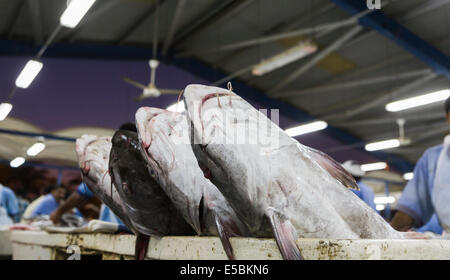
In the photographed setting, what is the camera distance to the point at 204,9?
33.9 ft

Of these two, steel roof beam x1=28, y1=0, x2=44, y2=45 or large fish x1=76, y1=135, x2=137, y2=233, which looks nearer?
large fish x1=76, y1=135, x2=137, y2=233

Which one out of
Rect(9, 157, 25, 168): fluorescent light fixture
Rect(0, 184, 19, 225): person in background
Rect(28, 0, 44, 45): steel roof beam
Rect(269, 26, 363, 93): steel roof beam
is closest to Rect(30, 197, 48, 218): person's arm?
Rect(0, 184, 19, 225): person in background

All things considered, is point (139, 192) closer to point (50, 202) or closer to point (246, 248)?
A: point (246, 248)

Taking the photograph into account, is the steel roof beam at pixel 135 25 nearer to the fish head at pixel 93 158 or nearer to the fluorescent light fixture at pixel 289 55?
the fluorescent light fixture at pixel 289 55

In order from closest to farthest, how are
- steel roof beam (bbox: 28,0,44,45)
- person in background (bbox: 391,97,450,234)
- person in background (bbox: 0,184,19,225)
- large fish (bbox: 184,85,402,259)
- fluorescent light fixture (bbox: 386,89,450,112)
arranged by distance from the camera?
1. large fish (bbox: 184,85,402,259)
2. person in background (bbox: 391,97,450,234)
3. person in background (bbox: 0,184,19,225)
4. fluorescent light fixture (bbox: 386,89,450,112)
5. steel roof beam (bbox: 28,0,44,45)

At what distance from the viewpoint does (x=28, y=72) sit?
759 centimetres

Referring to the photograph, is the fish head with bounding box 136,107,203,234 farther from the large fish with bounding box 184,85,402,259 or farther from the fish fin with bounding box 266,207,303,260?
the fish fin with bounding box 266,207,303,260

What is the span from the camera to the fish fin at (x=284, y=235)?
0.81 m

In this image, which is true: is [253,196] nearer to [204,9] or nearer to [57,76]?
[204,9]

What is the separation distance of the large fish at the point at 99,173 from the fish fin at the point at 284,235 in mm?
716

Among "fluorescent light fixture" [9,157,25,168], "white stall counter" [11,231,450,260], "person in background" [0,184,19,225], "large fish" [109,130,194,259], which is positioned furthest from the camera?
"person in background" [0,184,19,225]

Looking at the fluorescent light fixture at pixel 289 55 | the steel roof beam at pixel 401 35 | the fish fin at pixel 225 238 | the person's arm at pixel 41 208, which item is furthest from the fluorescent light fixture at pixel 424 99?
the fish fin at pixel 225 238

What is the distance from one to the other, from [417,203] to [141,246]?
159 cm

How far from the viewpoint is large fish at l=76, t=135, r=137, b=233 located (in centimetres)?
147
